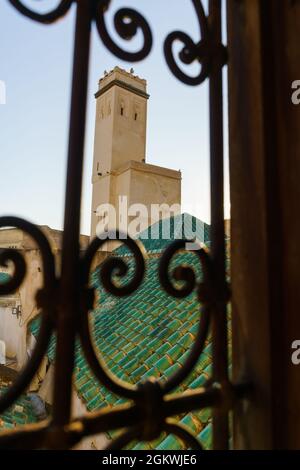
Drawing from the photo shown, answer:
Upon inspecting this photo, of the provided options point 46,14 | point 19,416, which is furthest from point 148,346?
point 46,14

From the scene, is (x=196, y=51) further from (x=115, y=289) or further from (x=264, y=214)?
(x=115, y=289)

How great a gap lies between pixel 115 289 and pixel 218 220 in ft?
0.93

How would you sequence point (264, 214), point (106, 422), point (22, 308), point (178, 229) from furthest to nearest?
point (178, 229) < point (22, 308) < point (264, 214) < point (106, 422)

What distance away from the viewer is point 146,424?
2.04 ft

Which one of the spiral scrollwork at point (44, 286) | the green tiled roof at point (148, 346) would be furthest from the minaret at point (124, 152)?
the spiral scrollwork at point (44, 286)

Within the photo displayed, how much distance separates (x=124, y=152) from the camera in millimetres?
16578

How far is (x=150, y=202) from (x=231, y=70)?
14811 millimetres

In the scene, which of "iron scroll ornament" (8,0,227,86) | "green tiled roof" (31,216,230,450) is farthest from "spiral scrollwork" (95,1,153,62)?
"green tiled roof" (31,216,230,450)

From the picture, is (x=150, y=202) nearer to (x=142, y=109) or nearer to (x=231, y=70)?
(x=142, y=109)

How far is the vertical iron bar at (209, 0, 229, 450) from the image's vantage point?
0.73m

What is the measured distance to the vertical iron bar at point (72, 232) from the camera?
0.57m

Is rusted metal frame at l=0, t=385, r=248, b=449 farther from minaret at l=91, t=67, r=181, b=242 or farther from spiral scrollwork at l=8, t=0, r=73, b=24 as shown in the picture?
minaret at l=91, t=67, r=181, b=242

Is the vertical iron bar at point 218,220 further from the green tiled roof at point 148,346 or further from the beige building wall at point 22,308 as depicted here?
the beige building wall at point 22,308

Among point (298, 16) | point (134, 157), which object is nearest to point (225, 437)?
point (298, 16)
